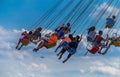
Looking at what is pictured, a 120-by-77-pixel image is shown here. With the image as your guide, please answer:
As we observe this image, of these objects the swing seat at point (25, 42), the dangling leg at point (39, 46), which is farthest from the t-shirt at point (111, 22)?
the swing seat at point (25, 42)

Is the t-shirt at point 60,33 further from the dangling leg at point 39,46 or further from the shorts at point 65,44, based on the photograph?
the dangling leg at point 39,46

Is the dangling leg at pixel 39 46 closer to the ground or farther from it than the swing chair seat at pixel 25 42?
closer to the ground

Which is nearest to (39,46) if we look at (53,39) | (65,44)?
(53,39)

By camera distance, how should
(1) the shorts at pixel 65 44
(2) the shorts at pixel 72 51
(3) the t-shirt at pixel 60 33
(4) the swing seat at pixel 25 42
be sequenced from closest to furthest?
(2) the shorts at pixel 72 51 → (1) the shorts at pixel 65 44 → (3) the t-shirt at pixel 60 33 → (4) the swing seat at pixel 25 42

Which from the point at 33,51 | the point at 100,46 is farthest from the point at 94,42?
the point at 33,51

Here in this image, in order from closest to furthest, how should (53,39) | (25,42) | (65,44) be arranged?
(65,44) < (53,39) < (25,42)

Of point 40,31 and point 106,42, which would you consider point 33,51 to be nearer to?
point 40,31

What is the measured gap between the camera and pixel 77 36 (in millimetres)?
53625

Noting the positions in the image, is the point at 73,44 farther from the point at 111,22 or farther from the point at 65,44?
the point at 111,22

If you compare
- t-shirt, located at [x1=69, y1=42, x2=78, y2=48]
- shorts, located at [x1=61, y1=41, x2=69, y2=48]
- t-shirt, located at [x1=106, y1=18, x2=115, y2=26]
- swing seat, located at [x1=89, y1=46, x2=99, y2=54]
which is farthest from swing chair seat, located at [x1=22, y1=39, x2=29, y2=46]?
t-shirt, located at [x1=106, y1=18, x2=115, y2=26]

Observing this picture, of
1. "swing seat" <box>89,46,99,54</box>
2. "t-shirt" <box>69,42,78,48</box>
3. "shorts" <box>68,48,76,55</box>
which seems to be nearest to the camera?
"t-shirt" <box>69,42,78,48</box>

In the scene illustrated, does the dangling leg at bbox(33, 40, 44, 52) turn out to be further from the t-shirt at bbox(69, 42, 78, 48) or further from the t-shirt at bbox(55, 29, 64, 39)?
the t-shirt at bbox(69, 42, 78, 48)

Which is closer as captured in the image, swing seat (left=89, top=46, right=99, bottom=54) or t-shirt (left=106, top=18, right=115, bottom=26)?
swing seat (left=89, top=46, right=99, bottom=54)

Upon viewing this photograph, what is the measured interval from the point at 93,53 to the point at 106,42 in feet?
5.34
